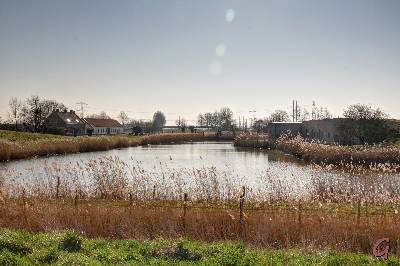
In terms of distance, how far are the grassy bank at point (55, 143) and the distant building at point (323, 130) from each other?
17.2 m

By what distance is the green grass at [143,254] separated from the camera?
27.1ft

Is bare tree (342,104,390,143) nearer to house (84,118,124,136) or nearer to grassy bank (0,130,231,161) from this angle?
grassy bank (0,130,231,161)

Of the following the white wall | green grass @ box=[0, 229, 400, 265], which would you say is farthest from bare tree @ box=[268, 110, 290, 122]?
green grass @ box=[0, 229, 400, 265]

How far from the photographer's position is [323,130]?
179 feet

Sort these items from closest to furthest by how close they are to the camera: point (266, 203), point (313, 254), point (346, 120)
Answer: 1. point (313, 254)
2. point (266, 203)
3. point (346, 120)

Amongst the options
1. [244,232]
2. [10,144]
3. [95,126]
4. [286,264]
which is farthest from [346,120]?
[95,126]

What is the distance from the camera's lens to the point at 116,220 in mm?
12195

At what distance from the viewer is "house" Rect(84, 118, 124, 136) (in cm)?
10255

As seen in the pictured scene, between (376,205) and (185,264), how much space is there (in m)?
8.52

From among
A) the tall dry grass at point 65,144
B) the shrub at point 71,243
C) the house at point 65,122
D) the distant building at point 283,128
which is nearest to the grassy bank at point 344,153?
the distant building at point 283,128

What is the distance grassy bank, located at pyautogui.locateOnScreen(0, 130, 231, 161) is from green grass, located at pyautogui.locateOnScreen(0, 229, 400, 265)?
1165 inches

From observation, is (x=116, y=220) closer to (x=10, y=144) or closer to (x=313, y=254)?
(x=313, y=254)

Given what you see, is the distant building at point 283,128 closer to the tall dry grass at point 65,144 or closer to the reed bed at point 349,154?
the tall dry grass at point 65,144

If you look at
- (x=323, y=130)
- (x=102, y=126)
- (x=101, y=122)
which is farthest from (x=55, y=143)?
(x=101, y=122)
